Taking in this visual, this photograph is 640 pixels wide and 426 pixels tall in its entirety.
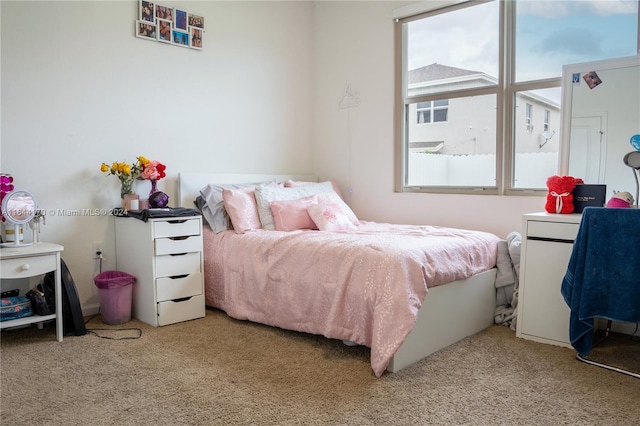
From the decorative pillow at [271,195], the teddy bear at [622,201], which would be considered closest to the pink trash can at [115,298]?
the decorative pillow at [271,195]

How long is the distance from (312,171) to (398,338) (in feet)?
9.07

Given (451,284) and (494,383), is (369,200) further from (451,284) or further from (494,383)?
(494,383)

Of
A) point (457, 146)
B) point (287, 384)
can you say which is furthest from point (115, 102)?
point (457, 146)

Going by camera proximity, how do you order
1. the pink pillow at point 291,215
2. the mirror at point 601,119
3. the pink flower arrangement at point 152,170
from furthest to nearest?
1. the pink pillow at point 291,215
2. the pink flower arrangement at point 152,170
3. the mirror at point 601,119

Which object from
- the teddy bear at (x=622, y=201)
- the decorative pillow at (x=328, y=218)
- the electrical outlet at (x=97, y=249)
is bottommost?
the electrical outlet at (x=97, y=249)

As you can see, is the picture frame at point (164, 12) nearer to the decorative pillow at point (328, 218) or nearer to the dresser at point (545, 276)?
the decorative pillow at point (328, 218)

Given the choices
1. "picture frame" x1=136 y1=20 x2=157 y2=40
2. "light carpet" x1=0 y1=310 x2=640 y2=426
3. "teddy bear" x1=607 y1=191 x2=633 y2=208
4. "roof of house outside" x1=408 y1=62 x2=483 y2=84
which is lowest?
"light carpet" x1=0 y1=310 x2=640 y2=426

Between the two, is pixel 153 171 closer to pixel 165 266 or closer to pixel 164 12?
pixel 165 266

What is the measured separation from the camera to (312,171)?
468 cm

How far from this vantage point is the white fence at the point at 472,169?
10.9 feet

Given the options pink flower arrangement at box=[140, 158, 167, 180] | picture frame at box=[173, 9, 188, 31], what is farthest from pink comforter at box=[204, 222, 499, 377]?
picture frame at box=[173, 9, 188, 31]

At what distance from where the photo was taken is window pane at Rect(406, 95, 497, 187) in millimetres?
3572

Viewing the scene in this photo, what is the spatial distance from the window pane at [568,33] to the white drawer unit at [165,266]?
8.45 ft

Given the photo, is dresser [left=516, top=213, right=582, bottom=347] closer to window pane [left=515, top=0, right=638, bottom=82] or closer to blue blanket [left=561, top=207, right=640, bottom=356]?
blue blanket [left=561, top=207, right=640, bottom=356]
